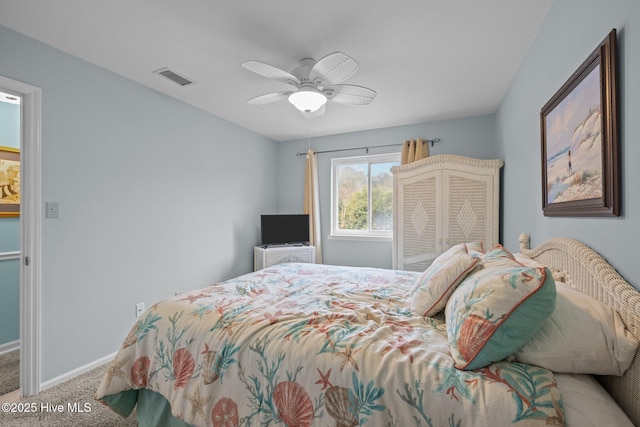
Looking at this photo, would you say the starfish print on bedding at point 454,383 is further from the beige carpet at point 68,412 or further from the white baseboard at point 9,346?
the white baseboard at point 9,346

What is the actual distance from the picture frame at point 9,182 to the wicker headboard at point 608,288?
4462mm

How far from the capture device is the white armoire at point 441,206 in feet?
10.6

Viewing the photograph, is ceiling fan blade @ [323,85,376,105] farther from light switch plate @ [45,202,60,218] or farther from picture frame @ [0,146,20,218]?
picture frame @ [0,146,20,218]

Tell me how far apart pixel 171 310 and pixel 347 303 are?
968 millimetres

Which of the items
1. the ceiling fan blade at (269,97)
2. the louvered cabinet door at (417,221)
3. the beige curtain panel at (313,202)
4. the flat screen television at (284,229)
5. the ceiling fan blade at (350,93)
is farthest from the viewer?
the beige curtain panel at (313,202)

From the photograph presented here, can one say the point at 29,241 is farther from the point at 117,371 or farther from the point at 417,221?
the point at 417,221

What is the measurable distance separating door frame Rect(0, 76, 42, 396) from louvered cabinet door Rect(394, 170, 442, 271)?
3.39 meters

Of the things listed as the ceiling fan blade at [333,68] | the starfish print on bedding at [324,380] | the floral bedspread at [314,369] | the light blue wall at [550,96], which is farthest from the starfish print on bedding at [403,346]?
the ceiling fan blade at [333,68]

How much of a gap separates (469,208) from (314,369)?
2.85m

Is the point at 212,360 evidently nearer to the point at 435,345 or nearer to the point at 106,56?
the point at 435,345

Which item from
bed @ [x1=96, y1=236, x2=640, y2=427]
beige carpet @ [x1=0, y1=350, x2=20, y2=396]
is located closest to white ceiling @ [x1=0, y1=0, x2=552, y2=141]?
bed @ [x1=96, y1=236, x2=640, y2=427]

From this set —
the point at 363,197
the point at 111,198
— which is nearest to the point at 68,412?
the point at 111,198

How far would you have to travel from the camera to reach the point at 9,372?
238cm

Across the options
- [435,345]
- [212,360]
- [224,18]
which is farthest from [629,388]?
[224,18]
